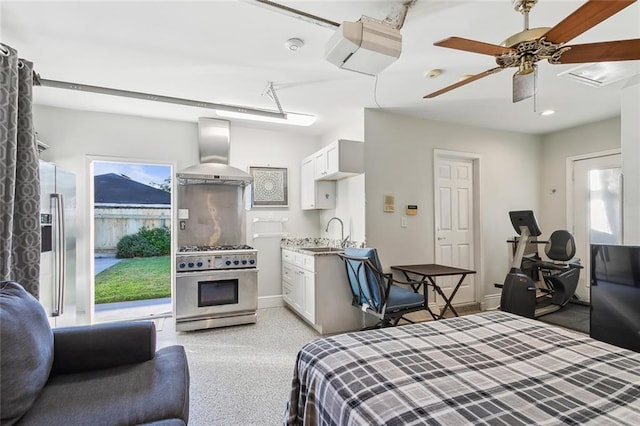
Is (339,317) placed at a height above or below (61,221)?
below

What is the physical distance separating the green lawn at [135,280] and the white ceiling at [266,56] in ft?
8.82

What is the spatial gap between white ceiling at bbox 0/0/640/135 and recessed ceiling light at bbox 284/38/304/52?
5 centimetres

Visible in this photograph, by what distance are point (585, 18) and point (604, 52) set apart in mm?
460

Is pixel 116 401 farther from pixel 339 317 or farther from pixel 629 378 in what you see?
pixel 339 317

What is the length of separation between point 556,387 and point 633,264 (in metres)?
1.26

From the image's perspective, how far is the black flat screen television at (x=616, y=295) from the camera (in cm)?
171

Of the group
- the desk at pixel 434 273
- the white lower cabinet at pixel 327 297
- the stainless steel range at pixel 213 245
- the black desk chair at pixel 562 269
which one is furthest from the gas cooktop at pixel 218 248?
the black desk chair at pixel 562 269

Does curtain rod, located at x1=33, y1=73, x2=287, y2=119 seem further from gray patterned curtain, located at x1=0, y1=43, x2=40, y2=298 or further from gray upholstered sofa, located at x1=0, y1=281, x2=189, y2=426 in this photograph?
gray upholstered sofa, located at x1=0, y1=281, x2=189, y2=426

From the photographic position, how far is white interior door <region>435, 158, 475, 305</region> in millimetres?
4230

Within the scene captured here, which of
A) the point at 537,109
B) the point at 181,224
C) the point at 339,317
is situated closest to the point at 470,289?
the point at 339,317

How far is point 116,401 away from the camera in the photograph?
1.30 metres

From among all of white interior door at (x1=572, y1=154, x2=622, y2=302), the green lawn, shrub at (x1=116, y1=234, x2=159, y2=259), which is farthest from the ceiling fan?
shrub at (x1=116, y1=234, x2=159, y2=259)

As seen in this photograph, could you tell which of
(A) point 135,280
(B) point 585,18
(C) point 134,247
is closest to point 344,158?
(B) point 585,18

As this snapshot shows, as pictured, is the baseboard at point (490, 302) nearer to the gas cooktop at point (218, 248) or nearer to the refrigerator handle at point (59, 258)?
the gas cooktop at point (218, 248)
